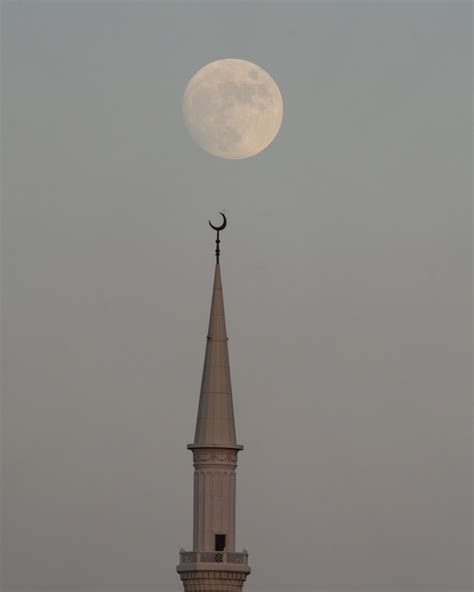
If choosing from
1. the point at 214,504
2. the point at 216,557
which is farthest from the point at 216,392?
the point at 216,557

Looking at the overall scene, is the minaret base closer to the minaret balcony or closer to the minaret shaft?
the minaret shaft

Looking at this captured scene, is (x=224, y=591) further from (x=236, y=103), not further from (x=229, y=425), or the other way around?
(x=236, y=103)

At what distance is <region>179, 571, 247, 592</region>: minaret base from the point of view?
164250 millimetres

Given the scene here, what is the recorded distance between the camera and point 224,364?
168 m

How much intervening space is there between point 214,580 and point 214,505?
3621 millimetres

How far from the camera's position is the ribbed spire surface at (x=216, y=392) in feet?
544

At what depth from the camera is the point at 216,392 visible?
Result: 167m

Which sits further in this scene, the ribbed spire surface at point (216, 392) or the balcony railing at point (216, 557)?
the ribbed spire surface at point (216, 392)

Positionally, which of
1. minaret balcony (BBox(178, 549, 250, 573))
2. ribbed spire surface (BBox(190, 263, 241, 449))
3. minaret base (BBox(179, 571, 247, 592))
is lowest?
minaret base (BBox(179, 571, 247, 592))

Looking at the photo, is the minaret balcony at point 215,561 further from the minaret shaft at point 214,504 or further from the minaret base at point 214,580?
the minaret base at point 214,580

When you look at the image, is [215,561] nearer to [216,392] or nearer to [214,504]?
[214,504]

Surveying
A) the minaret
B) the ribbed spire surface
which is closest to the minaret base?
the minaret

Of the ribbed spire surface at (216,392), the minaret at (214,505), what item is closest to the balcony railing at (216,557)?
the minaret at (214,505)

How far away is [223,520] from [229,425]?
478 cm
